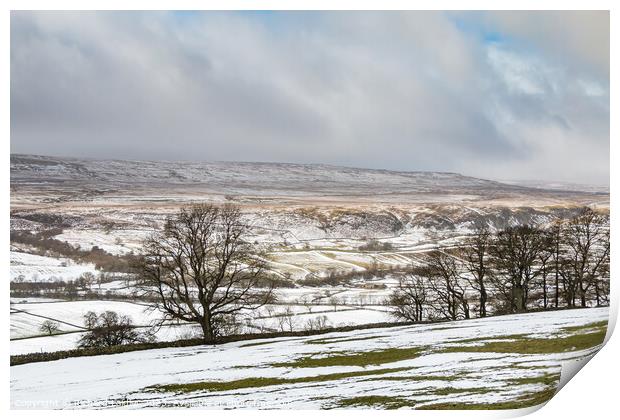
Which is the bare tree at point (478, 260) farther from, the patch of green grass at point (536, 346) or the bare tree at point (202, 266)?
the bare tree at point (202, 266)

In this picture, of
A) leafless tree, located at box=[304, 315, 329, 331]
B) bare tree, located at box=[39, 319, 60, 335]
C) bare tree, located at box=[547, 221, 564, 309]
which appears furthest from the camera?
bare tree, located at box=[547, 221, 564, 309]

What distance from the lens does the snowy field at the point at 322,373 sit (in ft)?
76.9

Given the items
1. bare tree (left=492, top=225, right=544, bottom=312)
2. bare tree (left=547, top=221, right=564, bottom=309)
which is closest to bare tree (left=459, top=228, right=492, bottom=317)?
bare tree (left=492, top=225, right=544, bottom=312)

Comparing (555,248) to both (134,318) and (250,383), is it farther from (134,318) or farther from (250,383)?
(134,318)

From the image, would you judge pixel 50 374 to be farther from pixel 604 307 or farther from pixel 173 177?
pixel 604 307

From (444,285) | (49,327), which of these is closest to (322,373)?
(49,327)

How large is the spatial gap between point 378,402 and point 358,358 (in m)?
4.69

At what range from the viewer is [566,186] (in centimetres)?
3647

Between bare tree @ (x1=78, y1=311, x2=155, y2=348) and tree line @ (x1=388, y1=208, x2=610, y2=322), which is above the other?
tree line @ (x1=388, y1=208, x2=610, y2=322)

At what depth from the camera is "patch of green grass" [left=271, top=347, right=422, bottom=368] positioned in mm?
26656

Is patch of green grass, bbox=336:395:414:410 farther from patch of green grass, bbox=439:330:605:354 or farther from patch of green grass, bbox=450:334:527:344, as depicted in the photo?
patch of green grass, bbox=450:334:527:344

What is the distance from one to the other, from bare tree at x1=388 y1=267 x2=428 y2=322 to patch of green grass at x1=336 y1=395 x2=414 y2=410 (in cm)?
1217

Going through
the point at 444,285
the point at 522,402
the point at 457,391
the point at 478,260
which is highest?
the point at 478,260

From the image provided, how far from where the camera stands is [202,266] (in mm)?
31938
